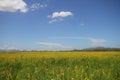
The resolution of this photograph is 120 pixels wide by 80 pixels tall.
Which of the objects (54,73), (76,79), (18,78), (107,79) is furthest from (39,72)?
(107,79)

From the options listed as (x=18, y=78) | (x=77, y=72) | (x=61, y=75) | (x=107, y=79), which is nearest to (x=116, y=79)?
(x=107, y=79)

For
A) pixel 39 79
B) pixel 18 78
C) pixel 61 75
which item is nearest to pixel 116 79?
pixel 61 75

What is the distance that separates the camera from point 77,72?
7352 mm

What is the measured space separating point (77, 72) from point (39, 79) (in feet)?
4.00

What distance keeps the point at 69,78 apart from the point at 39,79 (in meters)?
0.93

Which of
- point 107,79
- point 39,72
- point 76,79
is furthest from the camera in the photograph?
point 39,72

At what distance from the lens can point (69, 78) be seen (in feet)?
22.4

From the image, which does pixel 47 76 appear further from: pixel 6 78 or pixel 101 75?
pixel 101 75

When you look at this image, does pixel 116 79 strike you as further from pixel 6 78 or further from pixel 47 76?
pixel 6 78

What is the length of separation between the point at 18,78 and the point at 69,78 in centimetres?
149

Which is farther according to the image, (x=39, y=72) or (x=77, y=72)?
(x=39, y=72)

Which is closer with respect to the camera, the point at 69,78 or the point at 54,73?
the point at 69,78

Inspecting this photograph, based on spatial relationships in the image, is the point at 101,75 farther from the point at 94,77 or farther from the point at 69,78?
the point at 69,78

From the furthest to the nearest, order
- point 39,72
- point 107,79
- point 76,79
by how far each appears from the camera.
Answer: point 39,72 → point 107,79 → point 76,79
